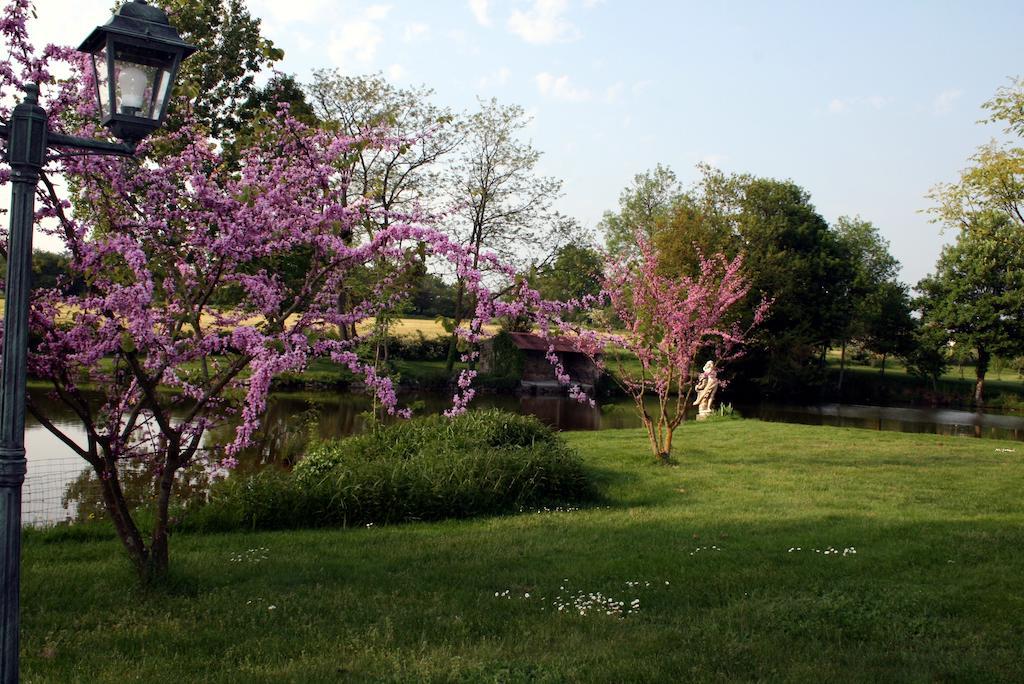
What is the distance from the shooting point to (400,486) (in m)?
11.0

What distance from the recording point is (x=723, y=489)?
12.9 m

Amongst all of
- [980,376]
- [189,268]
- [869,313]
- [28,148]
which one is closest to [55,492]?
[189,268]

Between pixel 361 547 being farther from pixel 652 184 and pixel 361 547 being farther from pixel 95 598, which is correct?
pixel 652 184

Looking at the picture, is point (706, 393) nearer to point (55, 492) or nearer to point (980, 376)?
point (55, 492)

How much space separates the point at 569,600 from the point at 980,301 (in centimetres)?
4883

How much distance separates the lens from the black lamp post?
3.39m

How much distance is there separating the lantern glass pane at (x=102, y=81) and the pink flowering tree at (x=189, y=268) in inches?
67.1

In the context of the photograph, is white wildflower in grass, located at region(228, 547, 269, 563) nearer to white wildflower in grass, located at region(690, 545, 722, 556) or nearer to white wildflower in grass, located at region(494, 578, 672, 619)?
white wildflower in grass, located at region(494, 578, 672, 619)

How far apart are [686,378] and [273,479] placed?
29.5ft

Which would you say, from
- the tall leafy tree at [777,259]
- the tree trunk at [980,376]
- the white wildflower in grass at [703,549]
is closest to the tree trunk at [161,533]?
the white wildflower in grass at [703,549]

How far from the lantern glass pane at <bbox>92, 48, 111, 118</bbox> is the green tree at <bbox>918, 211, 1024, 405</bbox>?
48.7 m

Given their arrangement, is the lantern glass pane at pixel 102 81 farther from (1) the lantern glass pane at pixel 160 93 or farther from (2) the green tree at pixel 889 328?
(2) the green tree at pixel 889 328

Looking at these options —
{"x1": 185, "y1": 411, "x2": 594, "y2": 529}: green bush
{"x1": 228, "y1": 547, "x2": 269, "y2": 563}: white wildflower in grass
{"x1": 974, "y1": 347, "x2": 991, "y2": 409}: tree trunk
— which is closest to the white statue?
{"x1": 185, "y1": 411, "x2": 594, "y2": 529}: green bush

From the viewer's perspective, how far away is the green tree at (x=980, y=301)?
4569cm
